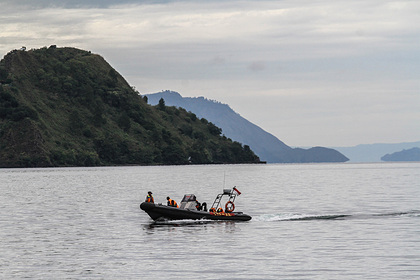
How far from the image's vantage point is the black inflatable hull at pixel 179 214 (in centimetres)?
6119

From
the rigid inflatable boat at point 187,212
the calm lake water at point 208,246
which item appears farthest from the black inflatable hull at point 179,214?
the calm lake water at point 208,246

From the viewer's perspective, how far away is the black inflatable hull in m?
61.2

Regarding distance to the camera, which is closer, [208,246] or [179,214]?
[208,246]

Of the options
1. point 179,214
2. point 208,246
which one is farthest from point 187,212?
point 208,246

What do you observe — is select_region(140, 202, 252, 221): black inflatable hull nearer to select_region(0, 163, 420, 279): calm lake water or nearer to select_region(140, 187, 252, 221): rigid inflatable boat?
select_region(140, 187, 252, 221): rigid inflatable boat

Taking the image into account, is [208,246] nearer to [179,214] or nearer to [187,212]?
[187,212]

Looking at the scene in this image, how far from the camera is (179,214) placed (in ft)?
201

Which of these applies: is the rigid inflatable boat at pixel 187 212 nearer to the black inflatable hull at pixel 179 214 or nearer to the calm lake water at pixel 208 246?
the black inflatable hull at pixel 179 214

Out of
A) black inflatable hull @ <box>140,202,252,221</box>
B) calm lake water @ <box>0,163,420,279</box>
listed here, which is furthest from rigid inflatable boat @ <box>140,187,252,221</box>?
calm lake water @ <box>0,163,420,279</box>

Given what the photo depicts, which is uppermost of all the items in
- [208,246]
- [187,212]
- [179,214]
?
[187,212]

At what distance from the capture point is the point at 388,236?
169 ft

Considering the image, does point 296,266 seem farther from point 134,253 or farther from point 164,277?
point 134,253

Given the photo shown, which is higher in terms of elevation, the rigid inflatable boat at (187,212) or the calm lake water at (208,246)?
the rigid inflatable boat at (187,212)

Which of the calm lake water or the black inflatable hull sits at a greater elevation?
the black inflatable hull
